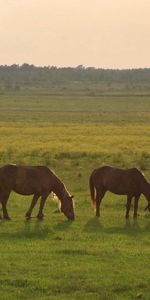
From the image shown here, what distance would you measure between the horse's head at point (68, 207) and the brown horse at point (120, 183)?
31.1 inches

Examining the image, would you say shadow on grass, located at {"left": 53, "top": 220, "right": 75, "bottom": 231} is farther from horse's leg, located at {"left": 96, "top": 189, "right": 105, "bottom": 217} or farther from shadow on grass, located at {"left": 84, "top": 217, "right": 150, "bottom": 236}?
horse's leg, located at {"left": 96, "top": 189, "right": 105, "bottom": 217}

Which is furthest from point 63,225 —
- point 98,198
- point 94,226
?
point 98,198

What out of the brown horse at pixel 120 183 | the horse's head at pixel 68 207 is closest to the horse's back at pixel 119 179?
the brown horse at pixel 120 183

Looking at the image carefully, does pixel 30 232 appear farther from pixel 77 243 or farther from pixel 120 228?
pixel 120 228

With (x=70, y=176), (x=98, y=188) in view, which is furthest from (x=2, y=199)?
(x=70, y=176)

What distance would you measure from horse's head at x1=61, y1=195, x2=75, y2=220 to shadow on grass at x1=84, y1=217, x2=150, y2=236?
617 mm

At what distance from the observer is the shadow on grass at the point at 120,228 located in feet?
54.2

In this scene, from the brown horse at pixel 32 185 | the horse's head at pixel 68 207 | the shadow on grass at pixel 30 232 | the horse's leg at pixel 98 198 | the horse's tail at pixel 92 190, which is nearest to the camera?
the shadow on grass at pixel 30 232

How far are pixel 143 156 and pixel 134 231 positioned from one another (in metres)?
17.5

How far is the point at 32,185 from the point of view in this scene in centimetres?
1833

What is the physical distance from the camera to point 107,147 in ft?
131

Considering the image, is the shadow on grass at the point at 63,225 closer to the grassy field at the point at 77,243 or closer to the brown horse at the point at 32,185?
the grassy field at the point at 77,243

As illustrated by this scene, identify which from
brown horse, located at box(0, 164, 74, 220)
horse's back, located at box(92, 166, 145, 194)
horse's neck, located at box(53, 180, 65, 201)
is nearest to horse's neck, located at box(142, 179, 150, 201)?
horse's back, located at box(92, 166, 145, 194)

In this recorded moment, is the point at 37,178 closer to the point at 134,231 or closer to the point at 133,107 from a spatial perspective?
the point at 134,231
